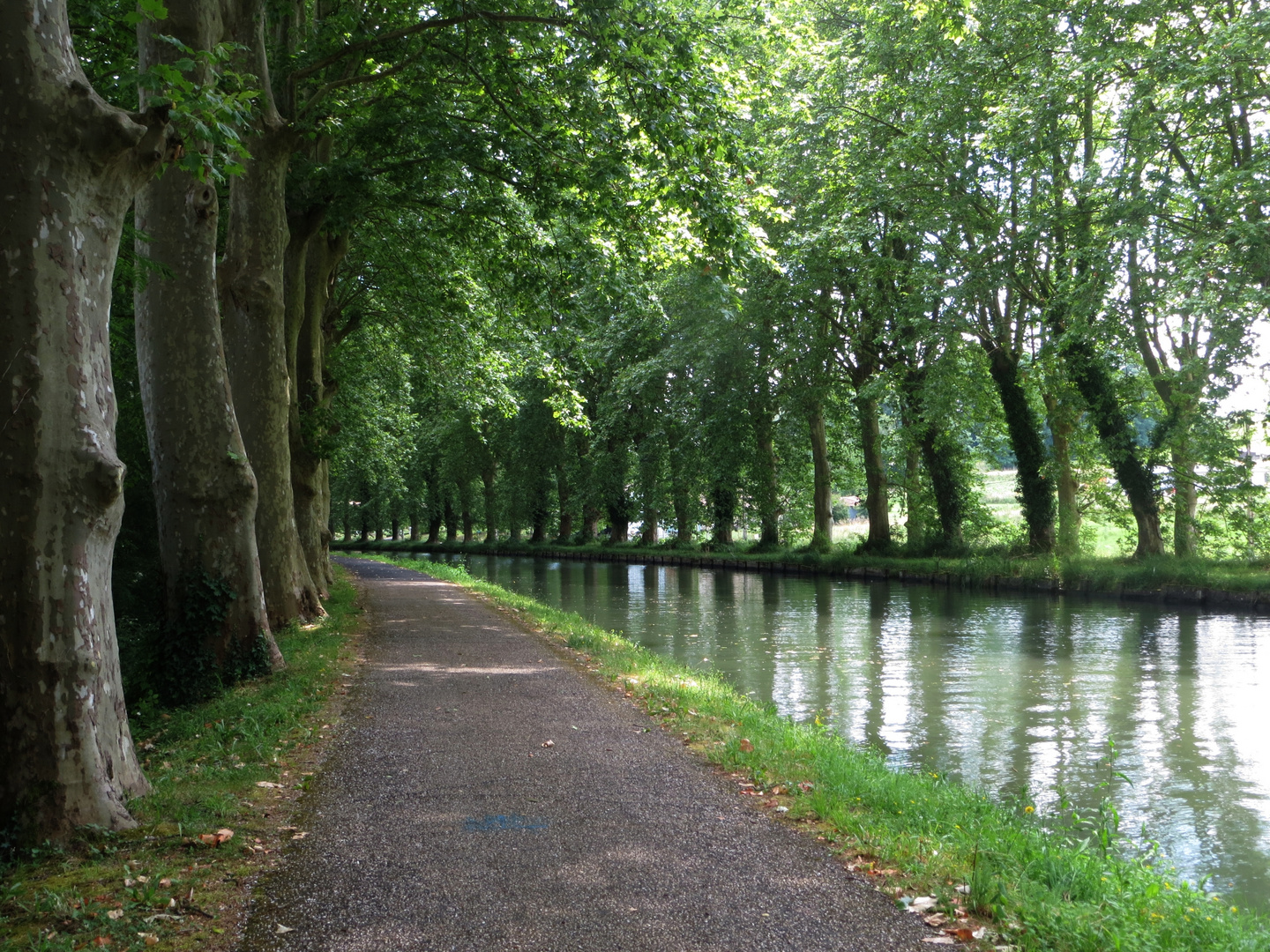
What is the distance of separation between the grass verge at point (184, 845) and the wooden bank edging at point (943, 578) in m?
19.4

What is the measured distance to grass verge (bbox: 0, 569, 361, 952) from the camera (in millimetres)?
4043

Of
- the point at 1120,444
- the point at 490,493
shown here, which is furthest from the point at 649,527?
the point at 1120,444

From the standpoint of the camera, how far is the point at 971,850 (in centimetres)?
516

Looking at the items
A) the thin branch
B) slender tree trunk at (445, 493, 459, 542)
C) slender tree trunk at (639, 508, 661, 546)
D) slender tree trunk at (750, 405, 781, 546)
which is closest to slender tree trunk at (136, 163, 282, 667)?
the thin branch

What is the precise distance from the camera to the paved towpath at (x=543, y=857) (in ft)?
13.4

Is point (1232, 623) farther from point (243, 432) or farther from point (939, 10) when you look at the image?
point (243, 432)

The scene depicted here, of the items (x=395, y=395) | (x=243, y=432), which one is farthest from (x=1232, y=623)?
(x=395, y=395)

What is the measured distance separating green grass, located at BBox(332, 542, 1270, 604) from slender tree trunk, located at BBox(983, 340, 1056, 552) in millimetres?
1438

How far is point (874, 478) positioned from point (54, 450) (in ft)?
102

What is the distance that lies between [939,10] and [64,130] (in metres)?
23.6

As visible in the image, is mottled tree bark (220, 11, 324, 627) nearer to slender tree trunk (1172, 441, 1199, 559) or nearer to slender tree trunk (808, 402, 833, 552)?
slender tree trunk (1172, 441, 1199, 559)

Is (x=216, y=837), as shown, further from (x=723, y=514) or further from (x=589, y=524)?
(x=589, y=524)

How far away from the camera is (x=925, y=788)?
21.8 feet

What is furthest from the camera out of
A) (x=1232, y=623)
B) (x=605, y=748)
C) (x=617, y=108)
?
(x=1232, y=623)
